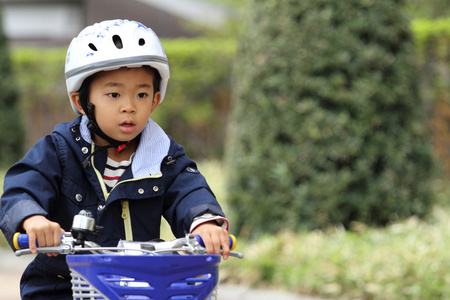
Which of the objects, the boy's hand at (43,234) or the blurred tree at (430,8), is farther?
the blurred tree at (430,8)

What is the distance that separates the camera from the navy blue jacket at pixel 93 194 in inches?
95.3

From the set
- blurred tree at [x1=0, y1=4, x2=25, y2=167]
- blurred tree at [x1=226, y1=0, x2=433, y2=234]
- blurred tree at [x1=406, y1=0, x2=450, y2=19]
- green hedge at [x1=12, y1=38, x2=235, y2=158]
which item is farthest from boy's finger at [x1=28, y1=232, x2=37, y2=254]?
blurred tree at [x1=406, y1=0, x2=450, y2=19]

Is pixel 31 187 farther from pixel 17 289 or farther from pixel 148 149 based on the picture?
pixel 17 289

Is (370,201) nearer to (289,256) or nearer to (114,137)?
(289,256)

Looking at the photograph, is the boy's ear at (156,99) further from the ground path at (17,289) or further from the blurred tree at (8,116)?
the blurred tree at (8,116)

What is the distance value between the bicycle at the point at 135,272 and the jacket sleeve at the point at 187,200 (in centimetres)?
36

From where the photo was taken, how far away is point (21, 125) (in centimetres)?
1228

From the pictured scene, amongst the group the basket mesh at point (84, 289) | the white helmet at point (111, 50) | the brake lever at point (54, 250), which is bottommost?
the basket mesh at point (84, 289)

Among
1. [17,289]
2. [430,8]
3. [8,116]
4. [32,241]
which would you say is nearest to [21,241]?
[32,241]

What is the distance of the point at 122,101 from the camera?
8.11 feet

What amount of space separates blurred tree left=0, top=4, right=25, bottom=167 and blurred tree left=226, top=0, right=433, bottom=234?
6.62 meters

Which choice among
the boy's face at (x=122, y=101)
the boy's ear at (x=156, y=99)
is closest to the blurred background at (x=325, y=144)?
the boy's ear at (x=156, y=99)

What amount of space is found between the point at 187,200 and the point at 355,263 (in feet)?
10.7

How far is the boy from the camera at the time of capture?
2422mm
